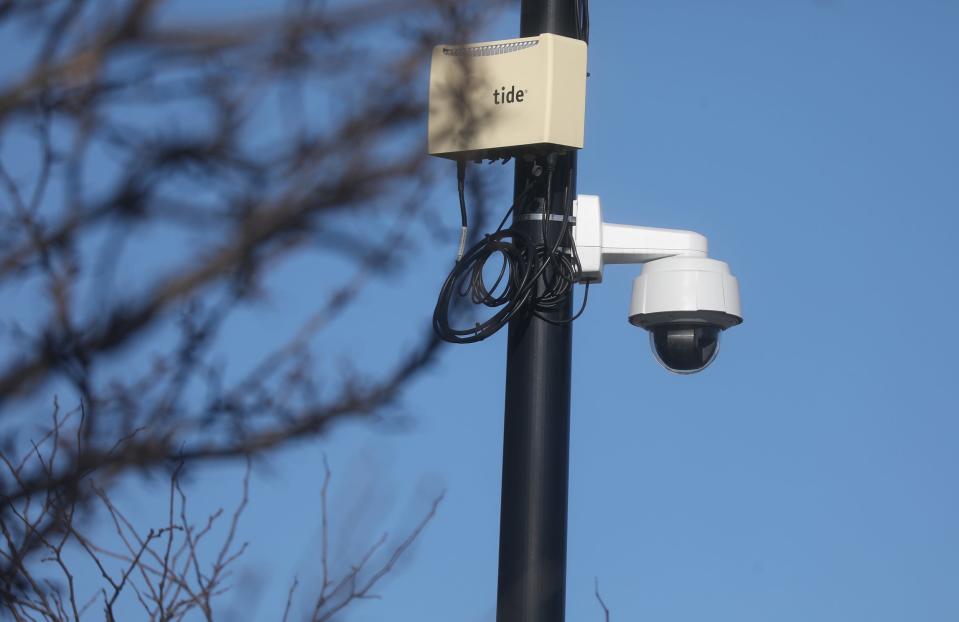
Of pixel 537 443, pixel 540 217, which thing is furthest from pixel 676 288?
pixel 537 443

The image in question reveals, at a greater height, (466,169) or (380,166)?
(466,169)

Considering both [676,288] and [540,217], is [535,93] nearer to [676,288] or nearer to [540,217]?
[540,217]

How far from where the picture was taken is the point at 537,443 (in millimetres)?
3928

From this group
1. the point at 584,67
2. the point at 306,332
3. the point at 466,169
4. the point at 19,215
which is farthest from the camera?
the point at 584,67

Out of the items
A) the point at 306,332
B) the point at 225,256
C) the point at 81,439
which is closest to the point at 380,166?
the point at 225,256

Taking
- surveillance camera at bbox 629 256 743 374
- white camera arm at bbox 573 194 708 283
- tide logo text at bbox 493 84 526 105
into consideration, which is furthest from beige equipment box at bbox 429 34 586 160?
surveillance camera at bbox 629 256 743 374

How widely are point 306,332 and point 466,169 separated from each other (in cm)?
50

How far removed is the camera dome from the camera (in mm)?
4551

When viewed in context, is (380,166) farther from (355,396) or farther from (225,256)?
(355,396)

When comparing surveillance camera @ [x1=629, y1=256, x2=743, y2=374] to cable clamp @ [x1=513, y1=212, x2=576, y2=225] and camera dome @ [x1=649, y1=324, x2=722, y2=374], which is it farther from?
cable clamp @ [x1=513, y1=212, x2=576, y2=225]

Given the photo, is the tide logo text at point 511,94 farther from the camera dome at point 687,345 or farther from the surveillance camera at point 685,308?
the camera dome at point 687,345

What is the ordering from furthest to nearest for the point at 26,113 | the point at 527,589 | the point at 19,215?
the point at 527,589, the point at 19,215, the point at 26,113

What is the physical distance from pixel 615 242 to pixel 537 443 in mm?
718

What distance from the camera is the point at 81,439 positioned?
105 inches
